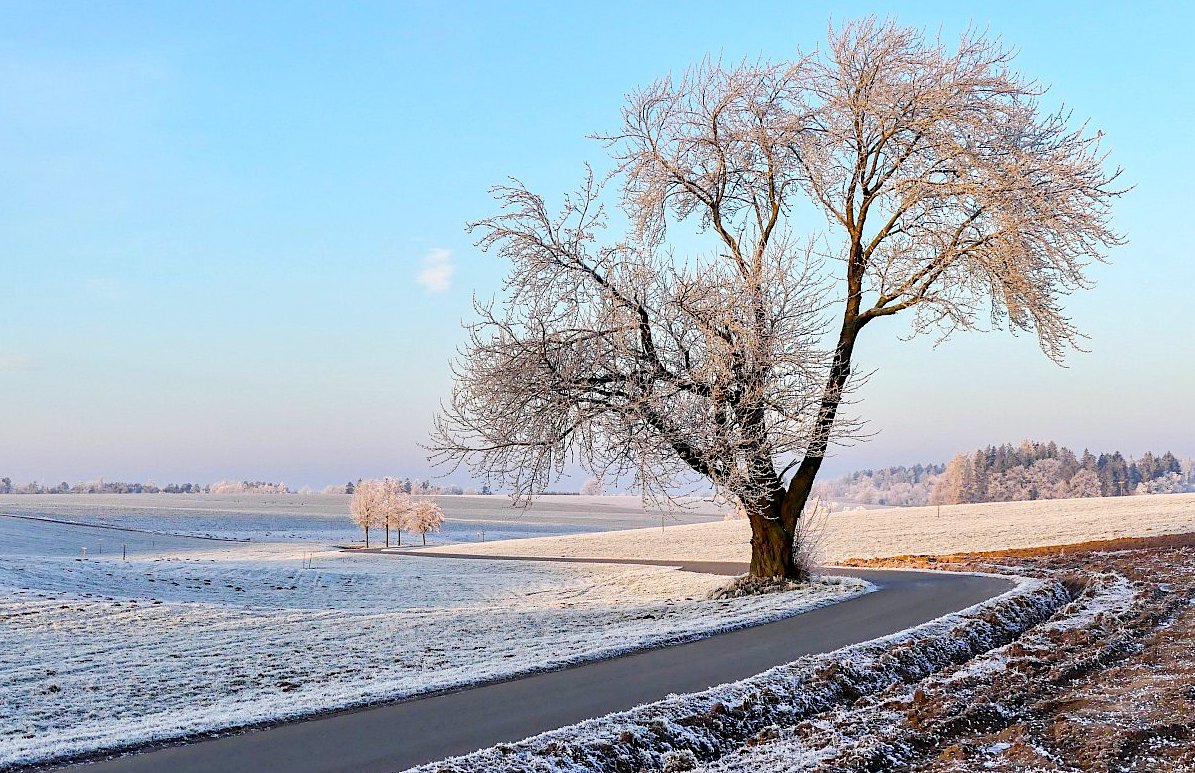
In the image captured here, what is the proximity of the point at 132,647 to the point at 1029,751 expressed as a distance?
1535 centimetres

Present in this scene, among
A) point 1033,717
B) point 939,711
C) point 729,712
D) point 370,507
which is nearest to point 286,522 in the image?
point 370,507

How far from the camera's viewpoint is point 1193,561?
80.8ft

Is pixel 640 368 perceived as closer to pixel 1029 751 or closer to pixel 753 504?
pixel 753 504

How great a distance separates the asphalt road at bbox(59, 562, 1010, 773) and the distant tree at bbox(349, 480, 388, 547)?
69225mm

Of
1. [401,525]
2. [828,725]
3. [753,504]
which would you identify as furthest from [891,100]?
[401,525]

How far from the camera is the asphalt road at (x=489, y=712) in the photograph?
326 inches

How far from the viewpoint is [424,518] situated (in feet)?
273

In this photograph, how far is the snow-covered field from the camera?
4300 centimetres

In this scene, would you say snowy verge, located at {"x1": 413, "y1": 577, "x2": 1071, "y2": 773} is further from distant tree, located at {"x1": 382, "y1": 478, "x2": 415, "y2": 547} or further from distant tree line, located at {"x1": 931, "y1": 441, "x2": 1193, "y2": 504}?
distant tree line, located at {"x1": 931, "y1": 441, "x2": 1193, "y2": 504}

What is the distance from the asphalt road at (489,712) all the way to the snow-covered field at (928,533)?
26903mm

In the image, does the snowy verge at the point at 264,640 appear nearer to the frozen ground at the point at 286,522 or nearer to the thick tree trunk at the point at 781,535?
the thick tree trunk at the point at 781,535

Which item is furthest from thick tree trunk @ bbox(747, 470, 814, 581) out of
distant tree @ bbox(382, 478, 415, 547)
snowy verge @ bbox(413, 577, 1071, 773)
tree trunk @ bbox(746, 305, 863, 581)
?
distant tree @ bbox(382, 478, 415, 547)

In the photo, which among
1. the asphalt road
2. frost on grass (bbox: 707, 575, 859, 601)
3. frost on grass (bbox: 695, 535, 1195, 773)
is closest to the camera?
frost on grass (bbox: 695, 535, 1195, 773)

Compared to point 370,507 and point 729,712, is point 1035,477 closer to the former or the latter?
point 370,507
